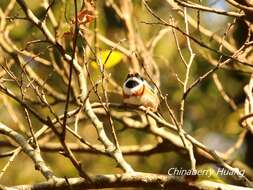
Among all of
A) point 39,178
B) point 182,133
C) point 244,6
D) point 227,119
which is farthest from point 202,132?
point 244,6

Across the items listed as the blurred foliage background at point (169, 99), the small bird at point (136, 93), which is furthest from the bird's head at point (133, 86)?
the blurred foliage background at point (169, 99)

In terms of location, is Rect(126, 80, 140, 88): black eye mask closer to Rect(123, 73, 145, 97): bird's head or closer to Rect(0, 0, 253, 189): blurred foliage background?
Rect(123, 73, 145, 97): bird's head

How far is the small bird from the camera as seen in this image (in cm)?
426

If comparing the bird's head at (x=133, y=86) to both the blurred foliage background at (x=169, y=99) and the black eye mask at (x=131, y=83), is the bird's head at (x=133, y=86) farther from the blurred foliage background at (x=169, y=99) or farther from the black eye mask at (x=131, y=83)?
the blurred foliage background at (x=169, y=99)

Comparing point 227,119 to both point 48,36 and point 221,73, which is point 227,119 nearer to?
point 221,73

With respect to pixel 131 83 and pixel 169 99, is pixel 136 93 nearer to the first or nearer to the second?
pixel 131 83

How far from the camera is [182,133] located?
8.98 feet

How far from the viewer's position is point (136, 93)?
436 centimetres

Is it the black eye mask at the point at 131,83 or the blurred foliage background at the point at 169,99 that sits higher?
the blurred foliage background at the point at 169,99

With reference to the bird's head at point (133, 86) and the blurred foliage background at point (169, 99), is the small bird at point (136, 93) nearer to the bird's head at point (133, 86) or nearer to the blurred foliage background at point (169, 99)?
the bird's head at point (133, 86)

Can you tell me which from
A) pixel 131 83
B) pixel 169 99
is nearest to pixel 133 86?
pixel 131 83

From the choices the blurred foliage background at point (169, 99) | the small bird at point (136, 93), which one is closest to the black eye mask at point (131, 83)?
the small bird at point (136, 93)

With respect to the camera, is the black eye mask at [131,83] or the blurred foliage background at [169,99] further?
the blurred foliage background at [169,99]

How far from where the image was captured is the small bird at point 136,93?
426 centimetres
